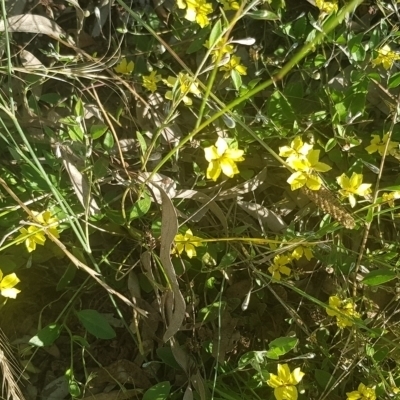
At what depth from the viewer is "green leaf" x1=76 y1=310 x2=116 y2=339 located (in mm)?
1243

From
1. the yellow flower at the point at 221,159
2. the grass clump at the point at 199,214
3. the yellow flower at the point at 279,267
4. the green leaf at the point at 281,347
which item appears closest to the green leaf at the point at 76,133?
the grass clump at the point at 199,214

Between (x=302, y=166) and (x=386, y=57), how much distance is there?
35 centimetres

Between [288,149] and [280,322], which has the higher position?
[288,149]

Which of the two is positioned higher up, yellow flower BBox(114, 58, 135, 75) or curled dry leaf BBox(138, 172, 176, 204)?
yellow flower BBox(114, 58, 135, 75)

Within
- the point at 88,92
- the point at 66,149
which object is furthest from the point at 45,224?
the point at 88,92

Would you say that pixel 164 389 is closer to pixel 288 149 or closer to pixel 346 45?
pixel 288 149

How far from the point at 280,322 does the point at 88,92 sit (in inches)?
29.9

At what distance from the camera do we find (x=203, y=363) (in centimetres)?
134

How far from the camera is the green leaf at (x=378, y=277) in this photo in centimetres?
116

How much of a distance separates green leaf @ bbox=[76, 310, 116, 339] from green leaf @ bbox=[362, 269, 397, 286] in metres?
0.59

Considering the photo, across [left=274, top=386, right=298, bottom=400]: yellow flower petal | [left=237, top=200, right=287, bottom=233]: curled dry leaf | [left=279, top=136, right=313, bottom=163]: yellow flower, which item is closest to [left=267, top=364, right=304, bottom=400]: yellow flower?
[left=274, top=386, right=298, bottom=400]: yellow flower petal

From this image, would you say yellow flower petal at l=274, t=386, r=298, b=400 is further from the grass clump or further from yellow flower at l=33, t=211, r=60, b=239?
yellow flower at l=33, t=211, r=60, b=239

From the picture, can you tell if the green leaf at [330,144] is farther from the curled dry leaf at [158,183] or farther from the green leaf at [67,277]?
the green leaf at [67,277]

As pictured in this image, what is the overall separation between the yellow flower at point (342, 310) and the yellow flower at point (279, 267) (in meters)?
0.12
